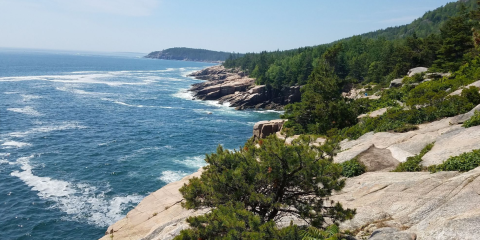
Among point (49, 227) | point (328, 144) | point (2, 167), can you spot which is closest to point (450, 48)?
point (328, 144)

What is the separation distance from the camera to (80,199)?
32781 millimetres

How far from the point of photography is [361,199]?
1431cm

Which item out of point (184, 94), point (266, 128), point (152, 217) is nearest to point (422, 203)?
point (152, 217)

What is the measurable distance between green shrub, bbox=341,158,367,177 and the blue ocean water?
22965mm

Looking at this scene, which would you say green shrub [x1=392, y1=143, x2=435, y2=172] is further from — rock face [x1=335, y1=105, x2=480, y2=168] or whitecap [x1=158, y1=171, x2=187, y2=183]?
whitecap [x1=158, y1=171, x2=187, y2=183]

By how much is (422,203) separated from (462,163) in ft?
13.3

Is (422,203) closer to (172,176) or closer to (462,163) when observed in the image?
(462,163)

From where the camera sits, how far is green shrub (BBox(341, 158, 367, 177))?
17953 mm

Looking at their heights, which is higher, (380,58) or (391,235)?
(380,58)

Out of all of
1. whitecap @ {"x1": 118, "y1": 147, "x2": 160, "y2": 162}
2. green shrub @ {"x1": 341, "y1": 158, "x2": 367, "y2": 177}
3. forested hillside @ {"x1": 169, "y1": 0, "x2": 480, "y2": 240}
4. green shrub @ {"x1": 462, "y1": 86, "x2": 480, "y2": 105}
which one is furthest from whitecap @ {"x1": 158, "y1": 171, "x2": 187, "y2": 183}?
green shrub @ {"x1": 462, "y1": 86, "x2": 480, "y2": 105}

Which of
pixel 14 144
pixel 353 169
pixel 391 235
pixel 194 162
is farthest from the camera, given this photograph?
pixel 14 144

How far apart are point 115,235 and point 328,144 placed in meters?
17.8

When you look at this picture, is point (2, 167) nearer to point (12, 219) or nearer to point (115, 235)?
point (12, 219)

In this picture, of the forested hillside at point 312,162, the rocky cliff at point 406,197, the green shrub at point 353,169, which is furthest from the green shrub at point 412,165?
the green shrub at point 353,169
